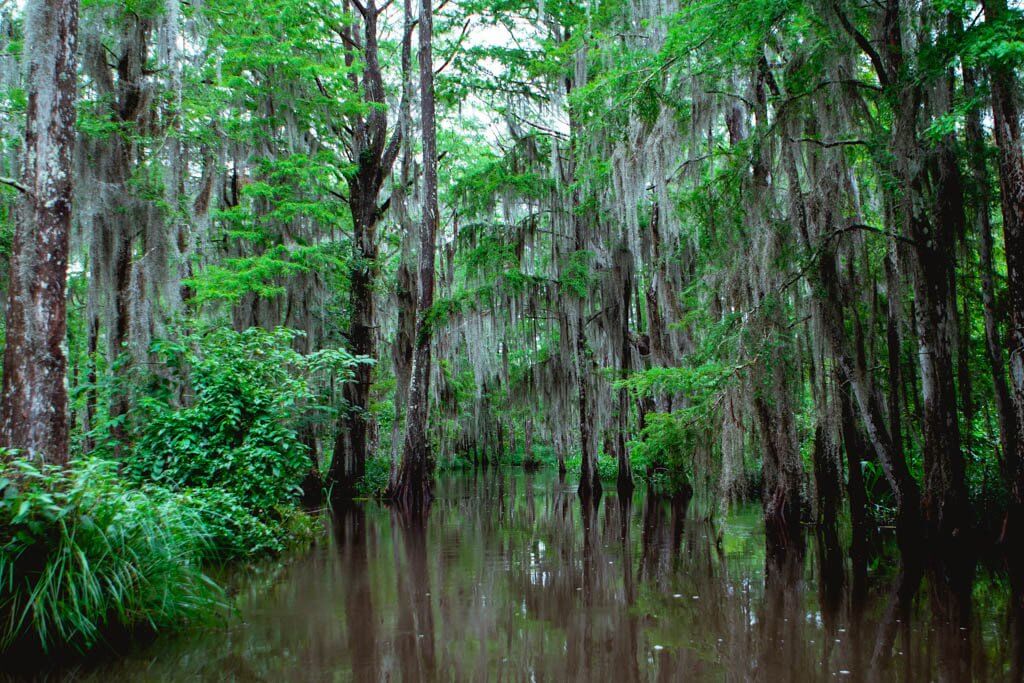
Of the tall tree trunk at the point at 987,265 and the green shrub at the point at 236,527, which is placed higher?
the tall tree trunk at the point at 987,265

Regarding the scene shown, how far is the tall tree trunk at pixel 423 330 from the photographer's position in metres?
12.0

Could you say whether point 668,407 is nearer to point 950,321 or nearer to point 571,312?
point 571,312

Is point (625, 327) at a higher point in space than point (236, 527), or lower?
higher

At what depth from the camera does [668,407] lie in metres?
13.9

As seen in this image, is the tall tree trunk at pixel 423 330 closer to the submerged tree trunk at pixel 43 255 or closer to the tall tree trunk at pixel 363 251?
the tall tree trunk at pixel 363 251

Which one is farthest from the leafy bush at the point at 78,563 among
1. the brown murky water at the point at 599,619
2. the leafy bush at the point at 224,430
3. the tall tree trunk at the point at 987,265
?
the tall tree trunk at the point at 987,265

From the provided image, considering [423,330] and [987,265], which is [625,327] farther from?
[987,265]

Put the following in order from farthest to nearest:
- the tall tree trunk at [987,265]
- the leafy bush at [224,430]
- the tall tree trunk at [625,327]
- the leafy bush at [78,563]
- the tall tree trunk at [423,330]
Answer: the tall tree trunk at [625,327], the tall tree trunk at [423,330], the leafy bush at [224,430], the tall tree trunk at [987,265], the leafy bush at [78,563]

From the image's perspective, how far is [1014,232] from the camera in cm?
565

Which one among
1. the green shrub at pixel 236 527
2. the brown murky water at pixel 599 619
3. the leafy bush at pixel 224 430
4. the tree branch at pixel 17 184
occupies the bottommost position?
the brown murky water at pixel 599 619

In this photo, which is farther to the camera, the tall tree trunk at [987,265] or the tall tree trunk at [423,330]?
the tall tree trunk at [423,330]

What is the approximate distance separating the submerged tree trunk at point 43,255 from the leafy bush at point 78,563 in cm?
92

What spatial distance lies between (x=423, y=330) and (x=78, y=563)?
8.83 m

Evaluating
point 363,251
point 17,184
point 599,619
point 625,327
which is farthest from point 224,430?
point 625,327
